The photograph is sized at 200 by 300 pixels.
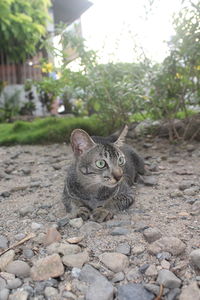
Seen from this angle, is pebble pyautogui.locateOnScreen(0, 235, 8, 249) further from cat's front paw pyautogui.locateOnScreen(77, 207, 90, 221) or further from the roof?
the roof

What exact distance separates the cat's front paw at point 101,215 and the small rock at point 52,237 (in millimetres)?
364

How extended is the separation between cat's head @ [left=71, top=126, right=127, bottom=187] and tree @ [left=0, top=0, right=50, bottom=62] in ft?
27.3

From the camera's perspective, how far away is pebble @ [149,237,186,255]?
196cm

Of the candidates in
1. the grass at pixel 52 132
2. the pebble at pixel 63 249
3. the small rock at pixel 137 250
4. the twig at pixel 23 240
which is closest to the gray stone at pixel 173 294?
the small rock at pixel 137 250

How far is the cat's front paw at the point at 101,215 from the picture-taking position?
251cm

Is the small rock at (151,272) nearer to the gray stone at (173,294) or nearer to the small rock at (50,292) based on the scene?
the gray stone at (173,294)

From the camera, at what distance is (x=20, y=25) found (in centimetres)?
1122

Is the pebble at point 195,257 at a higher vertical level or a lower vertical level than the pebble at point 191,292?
Answer: higher

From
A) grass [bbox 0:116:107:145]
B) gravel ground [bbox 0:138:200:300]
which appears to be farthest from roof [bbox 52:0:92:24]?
gravel ground [bbox 0:138:200:300]

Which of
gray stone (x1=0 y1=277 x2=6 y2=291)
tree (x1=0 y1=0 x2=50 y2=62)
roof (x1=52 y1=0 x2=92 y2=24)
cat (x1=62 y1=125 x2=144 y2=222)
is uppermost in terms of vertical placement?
roof (x1=52 y1=0 x2=92 y2=24)

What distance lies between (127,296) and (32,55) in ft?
40.9

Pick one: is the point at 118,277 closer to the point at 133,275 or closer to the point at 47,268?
the point at 133,275

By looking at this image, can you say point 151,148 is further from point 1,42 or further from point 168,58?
point 1,42

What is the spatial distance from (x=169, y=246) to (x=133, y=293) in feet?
1.53
